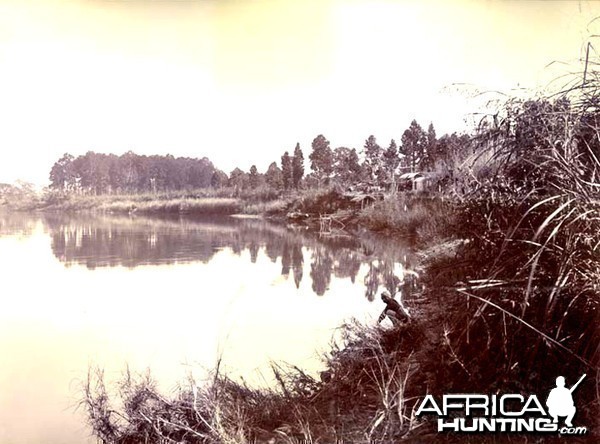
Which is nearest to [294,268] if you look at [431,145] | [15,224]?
[431,145]

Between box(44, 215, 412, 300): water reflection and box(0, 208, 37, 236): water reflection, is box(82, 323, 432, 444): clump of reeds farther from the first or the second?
box(0, 208, 37, 236): water reflection

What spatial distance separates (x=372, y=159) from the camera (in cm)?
636

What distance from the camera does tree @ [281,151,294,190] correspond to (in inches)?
235

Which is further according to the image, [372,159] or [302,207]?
[302,207]

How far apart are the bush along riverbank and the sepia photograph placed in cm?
2

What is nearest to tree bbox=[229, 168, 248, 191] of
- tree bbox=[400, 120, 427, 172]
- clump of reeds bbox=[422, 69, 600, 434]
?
tree bbox=[400, 120, 427, 172]

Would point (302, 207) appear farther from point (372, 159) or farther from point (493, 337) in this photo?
point (493, 337)

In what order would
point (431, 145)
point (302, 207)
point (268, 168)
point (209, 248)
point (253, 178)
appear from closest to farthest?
point (431, 145) → point (268, 168) → point (253, 178) → point (209, 248) → point (302, 207)

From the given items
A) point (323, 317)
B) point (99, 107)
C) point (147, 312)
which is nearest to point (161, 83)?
point (99, 107)

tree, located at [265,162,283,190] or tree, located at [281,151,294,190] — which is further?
tree, located at [265,162,283,190]

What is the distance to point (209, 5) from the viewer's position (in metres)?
3.85

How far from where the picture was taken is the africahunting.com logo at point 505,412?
281cm

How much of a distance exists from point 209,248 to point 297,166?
179 cm

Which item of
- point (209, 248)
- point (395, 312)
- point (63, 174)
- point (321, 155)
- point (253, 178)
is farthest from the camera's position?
point (209, 248)
